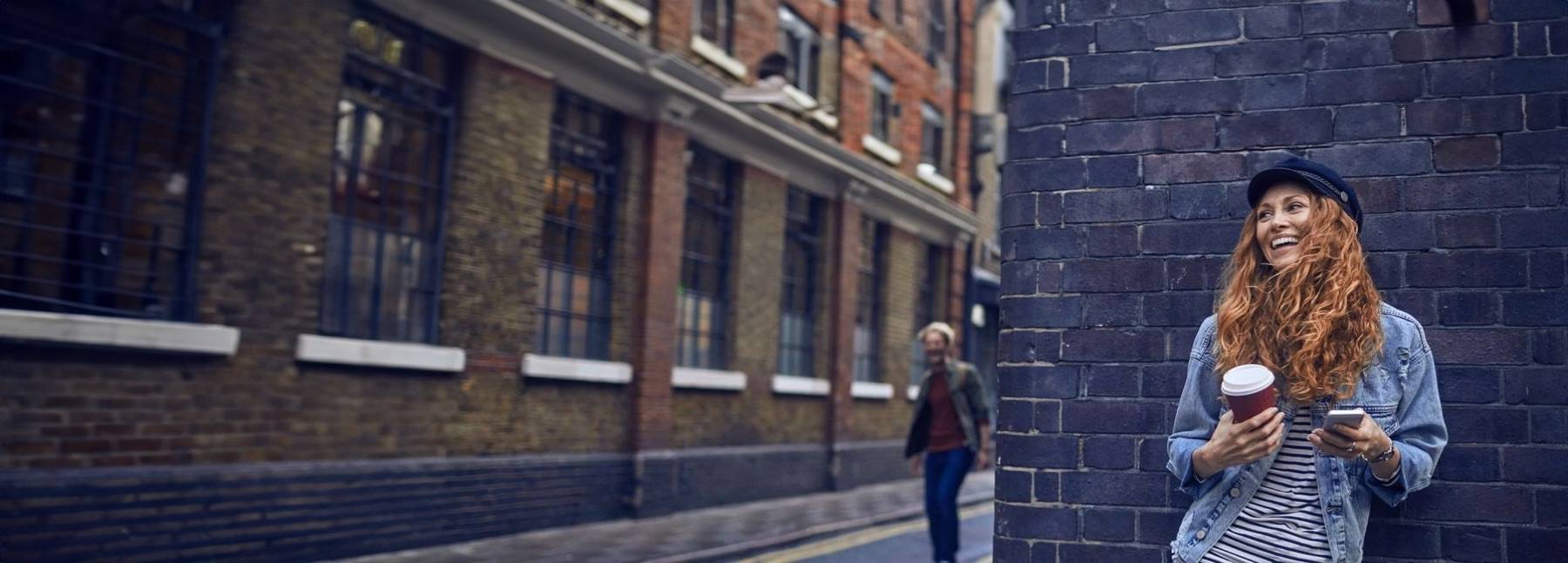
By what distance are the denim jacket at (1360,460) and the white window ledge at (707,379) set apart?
12.0m

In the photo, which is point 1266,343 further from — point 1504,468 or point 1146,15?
point 1146,15

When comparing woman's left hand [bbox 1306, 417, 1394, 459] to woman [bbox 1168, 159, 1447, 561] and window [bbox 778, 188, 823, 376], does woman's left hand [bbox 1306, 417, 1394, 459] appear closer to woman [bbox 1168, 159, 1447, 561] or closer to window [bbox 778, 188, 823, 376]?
woman [bbox 1168, 159, 1447, 561]

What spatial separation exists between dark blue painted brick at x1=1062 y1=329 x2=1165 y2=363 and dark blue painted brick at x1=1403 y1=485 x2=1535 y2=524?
917 millimetres

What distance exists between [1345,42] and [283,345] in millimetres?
7757

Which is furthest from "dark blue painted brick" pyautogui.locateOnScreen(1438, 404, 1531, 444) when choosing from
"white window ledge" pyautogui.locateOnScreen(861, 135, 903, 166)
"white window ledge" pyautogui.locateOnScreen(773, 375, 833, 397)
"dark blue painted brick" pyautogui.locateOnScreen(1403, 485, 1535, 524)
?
"white window ledge" pyautogui.locateOnScreen(861, 135, 903, 166)

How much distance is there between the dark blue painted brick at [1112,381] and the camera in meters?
4.39

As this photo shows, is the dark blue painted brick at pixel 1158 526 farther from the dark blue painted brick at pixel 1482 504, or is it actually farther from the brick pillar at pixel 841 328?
the brick pillar at pixel 841 328

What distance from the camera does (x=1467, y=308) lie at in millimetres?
4012

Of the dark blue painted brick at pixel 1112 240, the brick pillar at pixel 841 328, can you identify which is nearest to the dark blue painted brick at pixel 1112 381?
the dark blue painted brick at pixel 1112 240

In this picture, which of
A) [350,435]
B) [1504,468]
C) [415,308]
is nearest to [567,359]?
[415,308]

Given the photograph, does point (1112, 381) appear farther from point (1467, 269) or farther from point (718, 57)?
point (718, 57)

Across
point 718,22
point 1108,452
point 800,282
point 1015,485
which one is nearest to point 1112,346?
point 1108,452

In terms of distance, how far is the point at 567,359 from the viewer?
13273 mm

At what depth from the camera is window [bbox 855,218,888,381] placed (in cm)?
2078
